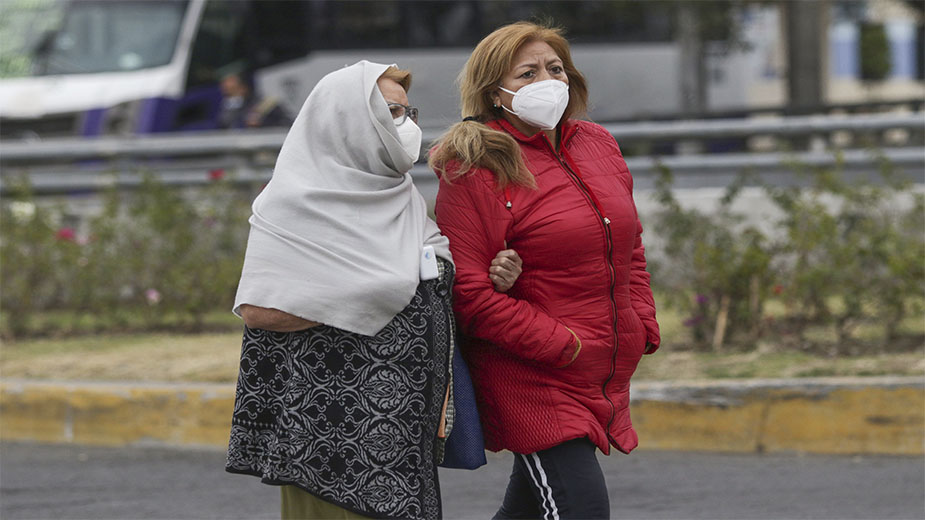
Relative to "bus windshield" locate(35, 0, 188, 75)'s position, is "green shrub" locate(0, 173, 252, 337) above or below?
below

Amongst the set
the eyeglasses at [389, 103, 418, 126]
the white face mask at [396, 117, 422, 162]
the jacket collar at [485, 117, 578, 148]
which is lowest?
the jacket collar at [485, 117, 578, 148]

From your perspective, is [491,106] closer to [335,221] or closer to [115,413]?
[335,221]

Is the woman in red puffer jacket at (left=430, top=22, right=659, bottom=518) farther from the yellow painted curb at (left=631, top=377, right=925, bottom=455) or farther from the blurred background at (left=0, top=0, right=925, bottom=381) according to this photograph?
the yellow painted curb at (left=631, top=377, right=925, bottom=455)

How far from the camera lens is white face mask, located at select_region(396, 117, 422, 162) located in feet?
10.2

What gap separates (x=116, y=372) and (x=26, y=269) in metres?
1.37

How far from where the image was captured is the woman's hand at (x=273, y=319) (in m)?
3.01

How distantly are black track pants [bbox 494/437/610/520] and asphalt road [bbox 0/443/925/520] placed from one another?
65.4 inches

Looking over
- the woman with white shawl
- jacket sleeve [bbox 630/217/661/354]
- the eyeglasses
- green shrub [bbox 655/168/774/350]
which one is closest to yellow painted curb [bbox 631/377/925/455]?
green shrub [bbox 655/168/774/350]

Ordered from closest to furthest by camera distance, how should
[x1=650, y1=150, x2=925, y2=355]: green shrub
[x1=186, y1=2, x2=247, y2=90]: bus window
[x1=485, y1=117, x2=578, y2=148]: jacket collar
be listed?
1. [x1=485, y1=117, x2=578, y2=148]: jacket collar
2. [x1=650, y1=150, x2=925, y2=355]: green shrub
3. [x1=186, y1=2, x2=247, y2=90]: bus window

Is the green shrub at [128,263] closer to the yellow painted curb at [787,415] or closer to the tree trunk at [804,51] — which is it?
the yellow painted curb at [787,415]

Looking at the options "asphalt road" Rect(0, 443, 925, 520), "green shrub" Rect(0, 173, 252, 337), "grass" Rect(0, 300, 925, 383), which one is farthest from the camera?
"green shrub" Rect(0, 173, 252, 337)

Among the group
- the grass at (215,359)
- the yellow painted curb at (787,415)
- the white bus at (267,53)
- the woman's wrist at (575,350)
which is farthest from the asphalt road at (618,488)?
the white bus at (267,53)

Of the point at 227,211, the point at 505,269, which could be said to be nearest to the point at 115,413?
the point at 227,211

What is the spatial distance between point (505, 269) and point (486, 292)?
0.25 ft
